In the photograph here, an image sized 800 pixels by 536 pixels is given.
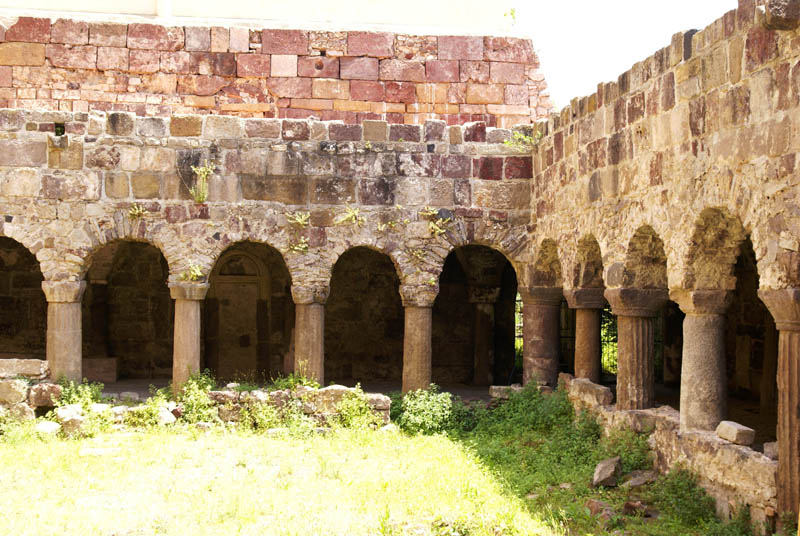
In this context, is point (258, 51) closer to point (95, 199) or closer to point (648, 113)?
point (95, 199)

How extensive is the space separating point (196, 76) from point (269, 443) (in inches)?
245

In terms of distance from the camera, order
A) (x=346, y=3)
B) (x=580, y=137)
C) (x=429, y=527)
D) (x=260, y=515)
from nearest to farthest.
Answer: (x=429, y=527) → (x=260, y=515) → (x=580, y=137) → (x=346, y=3)

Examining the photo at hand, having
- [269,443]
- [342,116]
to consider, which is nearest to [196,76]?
[342,116]

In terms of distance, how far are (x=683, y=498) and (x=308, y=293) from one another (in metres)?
5.53

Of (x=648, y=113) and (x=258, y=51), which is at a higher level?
(x=258, y=51)

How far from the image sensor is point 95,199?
35.5ft

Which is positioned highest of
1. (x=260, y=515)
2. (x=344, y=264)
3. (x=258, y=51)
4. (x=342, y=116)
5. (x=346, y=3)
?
(x=346, y=3)

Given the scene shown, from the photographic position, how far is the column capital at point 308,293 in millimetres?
11047

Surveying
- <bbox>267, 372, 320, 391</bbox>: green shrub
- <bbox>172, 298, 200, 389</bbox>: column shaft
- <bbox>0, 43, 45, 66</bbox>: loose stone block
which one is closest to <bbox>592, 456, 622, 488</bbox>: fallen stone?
<bbox>267, 372, 320, 391</bbox>: green shrub

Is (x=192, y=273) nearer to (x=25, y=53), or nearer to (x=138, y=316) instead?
(x=138, y=316)

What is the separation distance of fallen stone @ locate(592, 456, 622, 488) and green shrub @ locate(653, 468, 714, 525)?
421 millimetres

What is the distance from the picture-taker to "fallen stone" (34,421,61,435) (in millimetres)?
10040

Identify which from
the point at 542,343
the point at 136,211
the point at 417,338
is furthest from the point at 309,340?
the point at 542,343

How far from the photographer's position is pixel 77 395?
10680 millimetres
